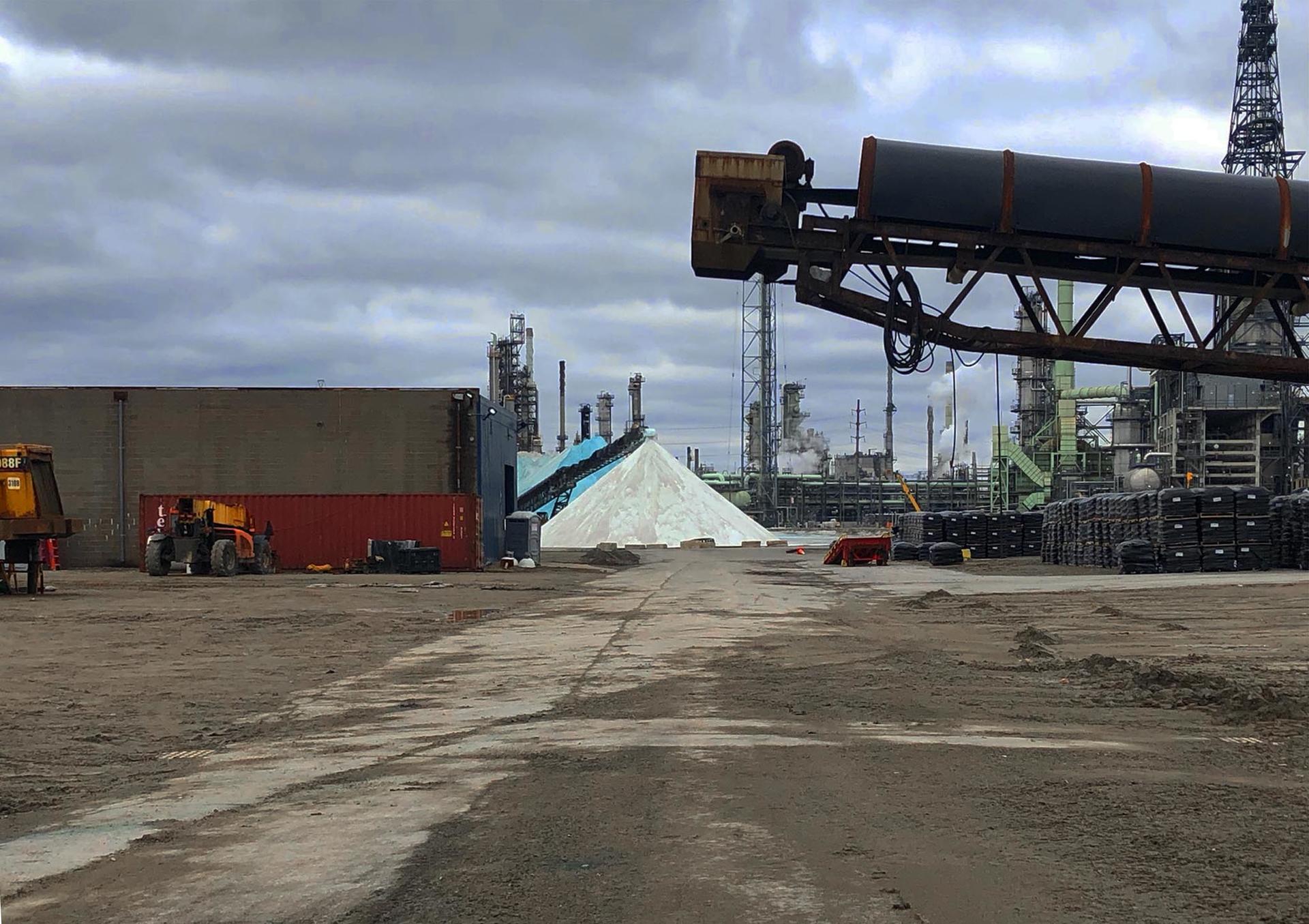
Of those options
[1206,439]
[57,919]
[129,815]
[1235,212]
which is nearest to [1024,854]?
[57,919]

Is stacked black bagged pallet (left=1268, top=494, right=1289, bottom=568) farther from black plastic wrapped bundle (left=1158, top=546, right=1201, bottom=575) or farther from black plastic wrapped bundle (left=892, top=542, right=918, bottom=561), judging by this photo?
black plastic wrapped bundle (left=892, top=542, right=918, bottom=561)

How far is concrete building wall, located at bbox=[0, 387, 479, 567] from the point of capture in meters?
46.1

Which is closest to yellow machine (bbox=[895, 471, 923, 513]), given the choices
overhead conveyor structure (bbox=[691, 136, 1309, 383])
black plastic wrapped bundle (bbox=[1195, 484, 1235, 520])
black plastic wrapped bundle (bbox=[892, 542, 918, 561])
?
black plastic wrapped bundle (bbox=[892, 542, 918, 561])

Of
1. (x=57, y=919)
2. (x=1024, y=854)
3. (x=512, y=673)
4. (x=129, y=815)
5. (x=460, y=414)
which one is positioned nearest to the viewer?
(x=57, y=919)

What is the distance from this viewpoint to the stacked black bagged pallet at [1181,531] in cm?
3347

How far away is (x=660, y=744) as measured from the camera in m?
8.81

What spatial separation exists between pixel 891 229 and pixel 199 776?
7290 millimetres

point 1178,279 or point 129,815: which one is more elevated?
point 1178,279

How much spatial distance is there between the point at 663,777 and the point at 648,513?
70.1 m

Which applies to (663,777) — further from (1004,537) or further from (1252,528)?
(1004,537)

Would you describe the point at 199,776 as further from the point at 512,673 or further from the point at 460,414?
the point at 460,414

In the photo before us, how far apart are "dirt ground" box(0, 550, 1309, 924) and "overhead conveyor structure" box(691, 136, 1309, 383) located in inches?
150

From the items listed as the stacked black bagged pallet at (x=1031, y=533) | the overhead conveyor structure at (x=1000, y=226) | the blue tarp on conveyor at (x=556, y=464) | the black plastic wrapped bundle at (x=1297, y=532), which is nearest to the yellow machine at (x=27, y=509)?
the overhead conveyor structure at (x=1000, y=226)

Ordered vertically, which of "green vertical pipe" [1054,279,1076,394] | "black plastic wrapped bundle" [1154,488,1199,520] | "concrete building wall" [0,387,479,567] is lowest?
"black plastic wrapped bundle" [1154,488,1199,520]
